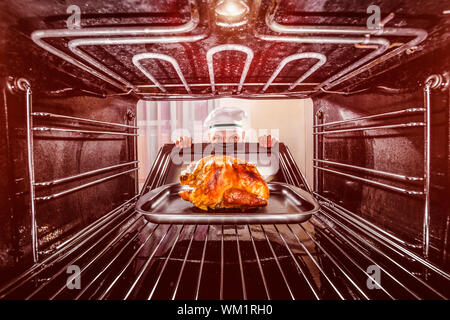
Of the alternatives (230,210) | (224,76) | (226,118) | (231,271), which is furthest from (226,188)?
(226,118)

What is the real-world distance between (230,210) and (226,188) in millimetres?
112

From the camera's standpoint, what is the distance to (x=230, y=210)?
101 cm

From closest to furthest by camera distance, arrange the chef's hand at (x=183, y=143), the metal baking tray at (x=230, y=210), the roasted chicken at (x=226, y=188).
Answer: the metal baking tray at (x=230, y=210), the roasted chicken at (x=226, y=188), the chef's hand at (x=183, y=143)

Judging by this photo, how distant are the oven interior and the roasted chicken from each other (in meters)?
0.17

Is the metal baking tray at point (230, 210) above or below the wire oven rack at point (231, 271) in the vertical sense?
above

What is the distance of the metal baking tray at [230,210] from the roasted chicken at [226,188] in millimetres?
49

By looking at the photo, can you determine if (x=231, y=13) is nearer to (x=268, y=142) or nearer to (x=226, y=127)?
(x=268, y=142)

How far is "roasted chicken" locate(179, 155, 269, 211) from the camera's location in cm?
96

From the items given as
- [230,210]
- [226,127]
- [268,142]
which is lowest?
[230,210]

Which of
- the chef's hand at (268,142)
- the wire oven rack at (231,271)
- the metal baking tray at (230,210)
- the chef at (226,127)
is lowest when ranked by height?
the wire oven rack at (231,271)

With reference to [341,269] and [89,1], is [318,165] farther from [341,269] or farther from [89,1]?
[89,1]

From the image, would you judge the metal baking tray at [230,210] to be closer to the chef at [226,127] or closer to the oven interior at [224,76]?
the oven interior at [224,76]

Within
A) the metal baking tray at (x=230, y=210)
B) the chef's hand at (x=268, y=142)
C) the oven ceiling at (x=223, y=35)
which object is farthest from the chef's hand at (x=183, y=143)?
the oven ceiling at (x=223, y=35)

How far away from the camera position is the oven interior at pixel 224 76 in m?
0.60
